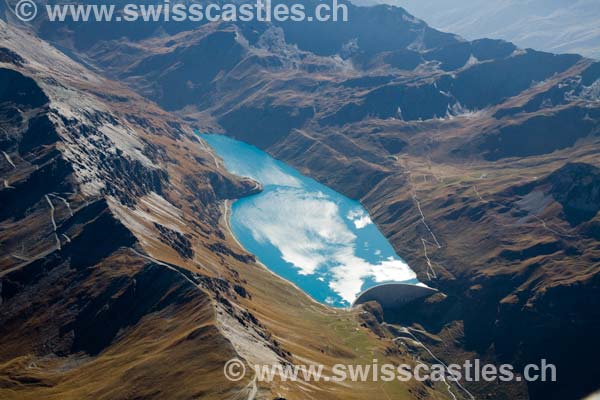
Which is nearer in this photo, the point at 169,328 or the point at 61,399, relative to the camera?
the point at 61,399

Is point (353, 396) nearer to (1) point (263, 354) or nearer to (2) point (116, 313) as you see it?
(1) point (263, 354)

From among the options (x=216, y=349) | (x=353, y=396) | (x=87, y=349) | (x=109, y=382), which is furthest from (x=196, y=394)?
(x=353, y=396)

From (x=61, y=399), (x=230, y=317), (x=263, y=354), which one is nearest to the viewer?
(x=61, y=399)

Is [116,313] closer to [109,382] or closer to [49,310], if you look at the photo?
[49,310]

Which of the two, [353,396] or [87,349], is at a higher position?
[87,349]

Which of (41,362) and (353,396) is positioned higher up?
(41,362)

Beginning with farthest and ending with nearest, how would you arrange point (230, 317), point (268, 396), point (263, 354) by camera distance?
point (230, 317), point (263, 354), point (268, 396)

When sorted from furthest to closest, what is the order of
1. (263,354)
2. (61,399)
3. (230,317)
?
(230,317)
(263,354)
(61,399)

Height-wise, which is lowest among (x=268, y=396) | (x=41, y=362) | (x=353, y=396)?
(x=353, y=396)

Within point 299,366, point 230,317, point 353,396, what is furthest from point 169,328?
point 353,396
